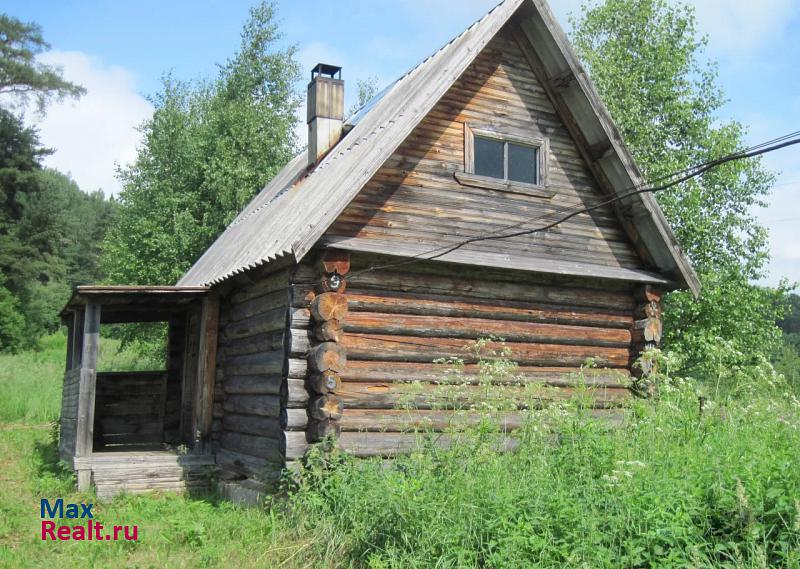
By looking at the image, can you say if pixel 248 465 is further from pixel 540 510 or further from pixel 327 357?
pixel 540 510

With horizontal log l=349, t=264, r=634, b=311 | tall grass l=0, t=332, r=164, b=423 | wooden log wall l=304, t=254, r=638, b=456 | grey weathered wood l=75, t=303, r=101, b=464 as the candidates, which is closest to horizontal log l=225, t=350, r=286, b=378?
wooden log wall l=304, t=254, r=638, b=456

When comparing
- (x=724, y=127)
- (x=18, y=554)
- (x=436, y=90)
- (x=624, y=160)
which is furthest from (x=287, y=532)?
(x=724, y=127)

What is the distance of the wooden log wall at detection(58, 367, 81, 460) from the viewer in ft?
41.1

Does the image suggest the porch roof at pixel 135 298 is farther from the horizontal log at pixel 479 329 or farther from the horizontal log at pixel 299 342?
the horizontal log at pixel 479 329

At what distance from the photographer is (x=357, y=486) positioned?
8.02m

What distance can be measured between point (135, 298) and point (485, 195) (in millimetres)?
5550

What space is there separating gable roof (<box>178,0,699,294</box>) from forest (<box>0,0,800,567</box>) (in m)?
2.01

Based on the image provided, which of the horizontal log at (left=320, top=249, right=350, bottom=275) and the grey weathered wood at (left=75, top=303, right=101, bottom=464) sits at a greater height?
the horizontal log at (left=320, top=249, right=350, bottom=275)

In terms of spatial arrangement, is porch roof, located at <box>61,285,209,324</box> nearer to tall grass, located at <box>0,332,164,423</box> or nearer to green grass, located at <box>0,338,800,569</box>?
green grass, located at <box>0,338,800,569</box>

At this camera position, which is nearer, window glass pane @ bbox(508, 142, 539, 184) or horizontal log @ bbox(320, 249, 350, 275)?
horizontal log @ bbox(320, 249, 350, 275)

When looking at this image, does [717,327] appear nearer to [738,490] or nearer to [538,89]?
[538,89]

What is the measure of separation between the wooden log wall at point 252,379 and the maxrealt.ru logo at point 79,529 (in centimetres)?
175

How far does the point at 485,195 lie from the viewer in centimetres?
1098

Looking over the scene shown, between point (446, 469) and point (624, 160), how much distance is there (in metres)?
5.97
